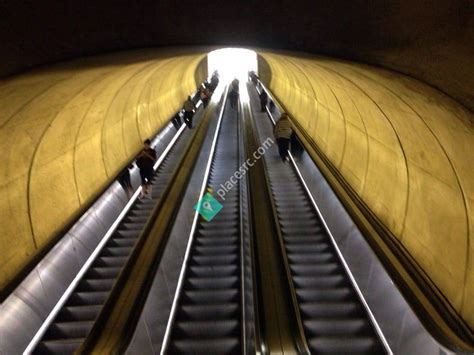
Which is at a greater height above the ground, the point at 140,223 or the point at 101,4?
the point at 140,223

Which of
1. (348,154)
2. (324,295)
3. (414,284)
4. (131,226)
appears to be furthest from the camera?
(348,154)

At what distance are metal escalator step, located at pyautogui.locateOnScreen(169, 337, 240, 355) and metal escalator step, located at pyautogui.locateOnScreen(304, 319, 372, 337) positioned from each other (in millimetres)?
823

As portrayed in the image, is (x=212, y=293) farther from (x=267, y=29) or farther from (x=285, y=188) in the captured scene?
(x=285, y=188)

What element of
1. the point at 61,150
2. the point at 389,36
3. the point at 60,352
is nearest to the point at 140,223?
the point at 61,150

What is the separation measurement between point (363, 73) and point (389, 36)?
4.86 ft

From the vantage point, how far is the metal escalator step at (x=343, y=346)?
4531 mm

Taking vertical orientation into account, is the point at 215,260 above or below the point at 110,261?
above

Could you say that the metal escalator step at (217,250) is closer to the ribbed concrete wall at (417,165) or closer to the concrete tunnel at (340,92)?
the concrete tunnel at (340,92)

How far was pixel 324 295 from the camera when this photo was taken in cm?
548

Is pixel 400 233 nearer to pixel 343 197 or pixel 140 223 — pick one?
pixel 343 197

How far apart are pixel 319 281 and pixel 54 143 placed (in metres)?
4.35

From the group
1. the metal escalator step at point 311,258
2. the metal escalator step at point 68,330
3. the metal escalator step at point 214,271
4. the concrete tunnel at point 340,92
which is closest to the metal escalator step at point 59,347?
the metal escalator step at point 68,330

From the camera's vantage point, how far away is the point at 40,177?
250 inches

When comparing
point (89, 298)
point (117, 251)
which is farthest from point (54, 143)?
point (89, 298)
